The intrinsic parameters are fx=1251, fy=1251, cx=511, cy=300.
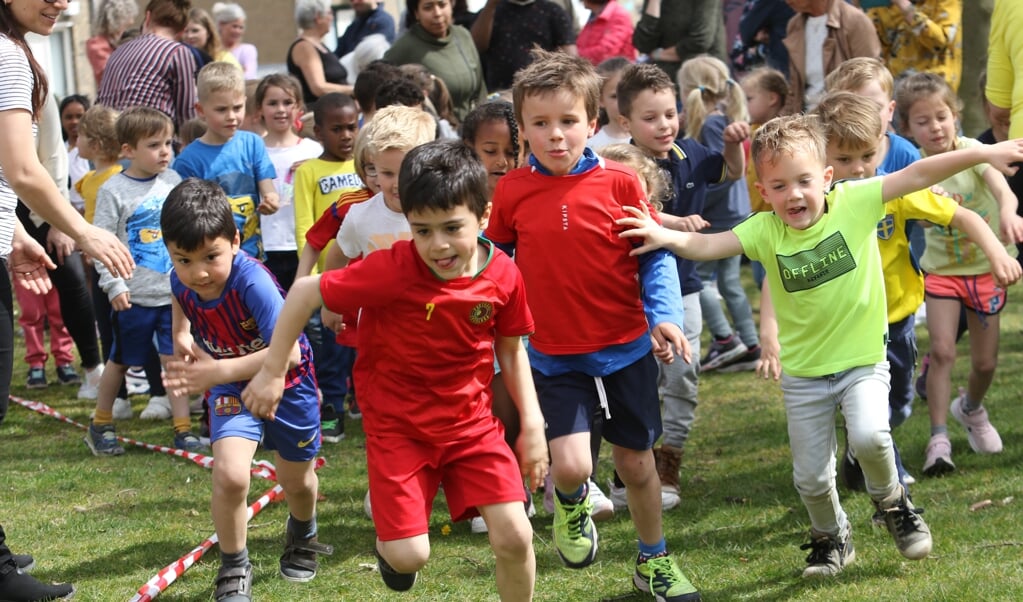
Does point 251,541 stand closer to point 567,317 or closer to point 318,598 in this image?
point 318,598

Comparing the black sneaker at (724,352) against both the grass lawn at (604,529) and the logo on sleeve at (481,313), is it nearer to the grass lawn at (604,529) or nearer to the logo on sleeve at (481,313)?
the grass lawn at (604,529)

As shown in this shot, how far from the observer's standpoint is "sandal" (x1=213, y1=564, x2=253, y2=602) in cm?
493

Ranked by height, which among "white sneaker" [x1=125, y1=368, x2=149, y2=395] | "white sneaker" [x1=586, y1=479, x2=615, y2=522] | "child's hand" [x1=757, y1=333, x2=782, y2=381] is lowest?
"white sneaker" [x1=125, y1=368, x2=149, y2=395]

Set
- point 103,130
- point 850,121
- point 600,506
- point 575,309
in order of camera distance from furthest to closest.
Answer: point 103,130
point 600,506
point 850,121
point 575,309

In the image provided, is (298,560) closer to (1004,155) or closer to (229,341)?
(229,341)

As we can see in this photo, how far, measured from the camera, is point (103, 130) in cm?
834

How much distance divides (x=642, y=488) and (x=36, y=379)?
6.82 m

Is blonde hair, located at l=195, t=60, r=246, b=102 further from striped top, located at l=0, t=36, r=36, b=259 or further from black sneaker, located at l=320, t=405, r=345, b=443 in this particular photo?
striped top, located at l=0, t=36, r=36, b=259

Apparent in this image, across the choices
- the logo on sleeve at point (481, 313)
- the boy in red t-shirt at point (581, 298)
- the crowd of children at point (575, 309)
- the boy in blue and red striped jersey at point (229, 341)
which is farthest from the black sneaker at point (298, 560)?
the logo on sleeve at point (481, 313)

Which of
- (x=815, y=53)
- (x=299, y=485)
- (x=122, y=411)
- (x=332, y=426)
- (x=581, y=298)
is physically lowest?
(x=122, y=411)

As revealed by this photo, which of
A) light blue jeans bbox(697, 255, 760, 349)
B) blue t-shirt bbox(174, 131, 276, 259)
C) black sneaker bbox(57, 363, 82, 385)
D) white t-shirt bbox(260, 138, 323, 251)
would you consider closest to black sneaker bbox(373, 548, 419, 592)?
blue t-shirt bbox(174, 131, 276, 259)

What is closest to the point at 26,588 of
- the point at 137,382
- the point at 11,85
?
the point at 11,85

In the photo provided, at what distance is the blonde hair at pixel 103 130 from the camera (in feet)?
27.1

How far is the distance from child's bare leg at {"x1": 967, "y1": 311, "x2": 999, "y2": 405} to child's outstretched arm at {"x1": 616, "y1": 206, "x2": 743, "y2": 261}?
2.42m
